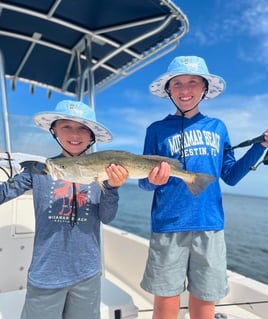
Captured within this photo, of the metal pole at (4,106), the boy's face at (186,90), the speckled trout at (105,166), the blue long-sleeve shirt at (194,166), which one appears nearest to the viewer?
the speckled trout at (105,166)

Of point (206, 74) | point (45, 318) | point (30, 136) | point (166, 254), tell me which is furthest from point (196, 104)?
point (30, 136)

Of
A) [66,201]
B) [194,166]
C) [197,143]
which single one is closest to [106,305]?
[66,201]

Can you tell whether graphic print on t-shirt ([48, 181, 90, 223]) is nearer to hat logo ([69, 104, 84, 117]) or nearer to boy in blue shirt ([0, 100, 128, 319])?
boy in blue shirt ([0, 100, 128, 319])

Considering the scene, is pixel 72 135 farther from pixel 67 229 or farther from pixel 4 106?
pixel 4 106

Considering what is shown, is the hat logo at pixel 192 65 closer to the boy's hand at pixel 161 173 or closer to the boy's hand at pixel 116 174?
the boy's hand at pixel 161 173

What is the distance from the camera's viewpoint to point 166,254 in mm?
2189

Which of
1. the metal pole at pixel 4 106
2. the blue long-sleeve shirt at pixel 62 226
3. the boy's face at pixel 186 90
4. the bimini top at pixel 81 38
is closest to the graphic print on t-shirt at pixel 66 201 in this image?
the blue long-sleeve shirt at pixel 62 226

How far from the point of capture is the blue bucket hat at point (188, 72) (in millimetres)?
2324

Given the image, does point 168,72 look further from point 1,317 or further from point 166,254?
point 1,317

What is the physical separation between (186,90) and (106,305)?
1.81 meters

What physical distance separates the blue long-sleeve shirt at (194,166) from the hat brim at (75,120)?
1.15 feet

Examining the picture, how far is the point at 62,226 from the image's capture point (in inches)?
83.5

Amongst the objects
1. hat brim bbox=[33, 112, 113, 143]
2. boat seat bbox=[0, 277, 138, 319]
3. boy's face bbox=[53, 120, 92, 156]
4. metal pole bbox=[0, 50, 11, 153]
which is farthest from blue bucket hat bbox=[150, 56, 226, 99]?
metal pole bbox=[0, 50, 11, 153]

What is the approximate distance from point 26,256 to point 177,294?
1698mm
